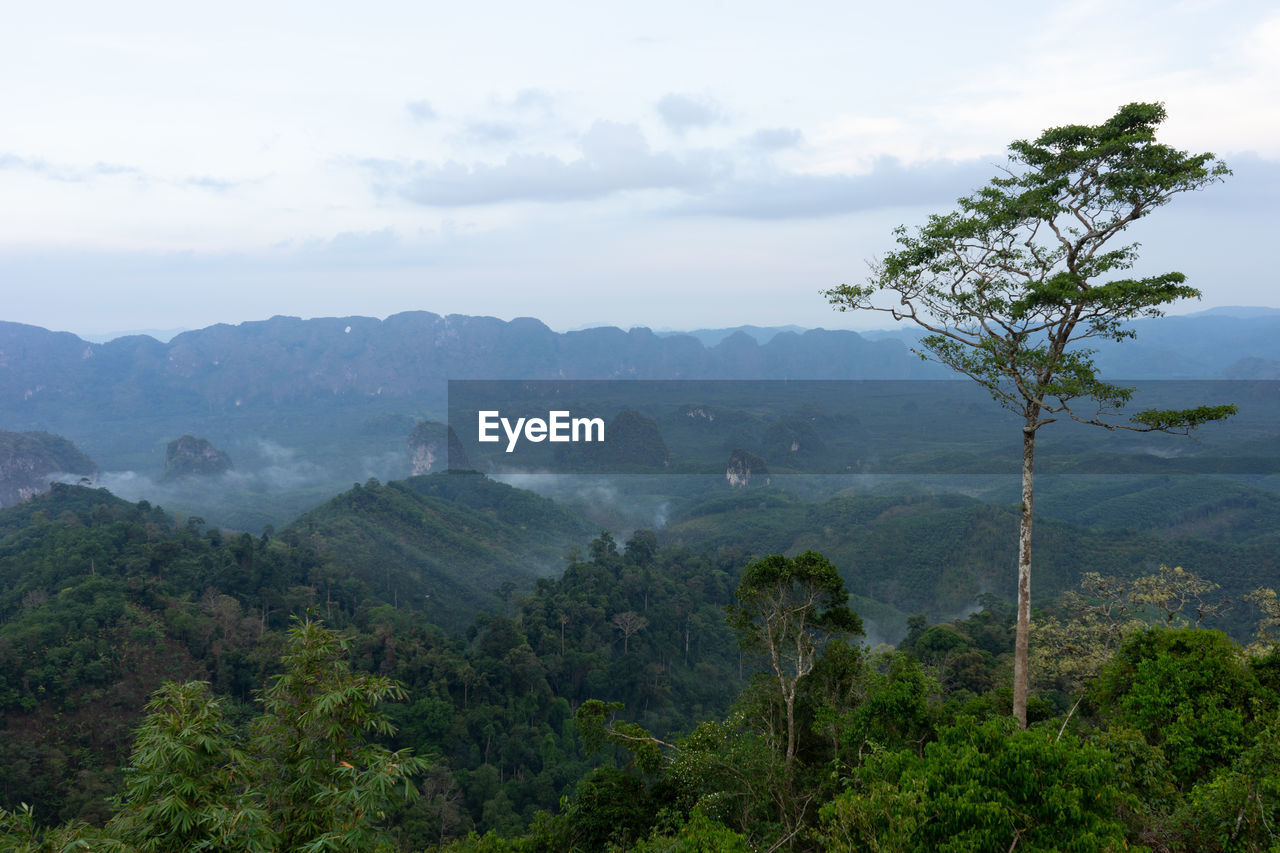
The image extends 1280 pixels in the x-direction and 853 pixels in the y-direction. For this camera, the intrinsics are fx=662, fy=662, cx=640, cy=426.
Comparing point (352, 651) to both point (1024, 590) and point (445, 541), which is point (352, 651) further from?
point (445, 541)

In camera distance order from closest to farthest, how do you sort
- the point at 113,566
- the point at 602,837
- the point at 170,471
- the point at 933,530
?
the point at 602,837 < the point at 113,566 < the point at 933,530 < the point at 170,471

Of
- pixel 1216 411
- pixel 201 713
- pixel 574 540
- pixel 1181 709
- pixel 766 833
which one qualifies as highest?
pixel 1216 411

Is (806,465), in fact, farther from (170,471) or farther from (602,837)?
(602,837)

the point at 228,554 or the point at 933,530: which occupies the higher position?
the point at 228,554

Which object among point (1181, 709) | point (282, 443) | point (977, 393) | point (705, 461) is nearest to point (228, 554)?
point (1181, 709)
